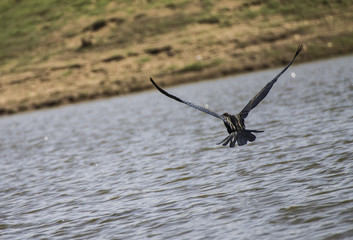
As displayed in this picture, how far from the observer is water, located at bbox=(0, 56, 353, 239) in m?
9.06

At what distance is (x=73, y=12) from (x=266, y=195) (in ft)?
190

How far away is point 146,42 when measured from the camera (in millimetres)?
57156

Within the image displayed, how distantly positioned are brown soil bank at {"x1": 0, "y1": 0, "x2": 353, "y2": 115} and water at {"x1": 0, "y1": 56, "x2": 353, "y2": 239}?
26495 mm

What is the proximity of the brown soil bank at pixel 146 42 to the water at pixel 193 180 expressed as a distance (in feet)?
86.9

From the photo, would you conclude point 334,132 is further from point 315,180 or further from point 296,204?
point 296,204

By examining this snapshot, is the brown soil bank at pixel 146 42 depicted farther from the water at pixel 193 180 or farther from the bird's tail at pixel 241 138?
the bird's tail at pixel 241 138

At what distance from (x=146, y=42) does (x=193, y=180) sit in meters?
45.5

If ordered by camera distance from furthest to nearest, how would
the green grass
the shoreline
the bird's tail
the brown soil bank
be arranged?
the green grass < the brown soil bank < the shoreline < the bird's tail

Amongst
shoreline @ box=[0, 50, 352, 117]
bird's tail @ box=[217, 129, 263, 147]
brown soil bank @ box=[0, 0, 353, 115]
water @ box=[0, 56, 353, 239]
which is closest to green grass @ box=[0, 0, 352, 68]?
brown soil bank @ box=[0, 0, 353, 115]

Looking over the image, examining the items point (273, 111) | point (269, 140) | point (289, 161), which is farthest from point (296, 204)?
point (273, 111)

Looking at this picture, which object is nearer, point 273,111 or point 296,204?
point 296,204

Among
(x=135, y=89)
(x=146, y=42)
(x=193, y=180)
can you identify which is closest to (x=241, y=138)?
(x=193, y=180)

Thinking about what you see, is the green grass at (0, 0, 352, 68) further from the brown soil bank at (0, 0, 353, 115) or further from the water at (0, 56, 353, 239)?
the water at (0, 56, 353, 239)

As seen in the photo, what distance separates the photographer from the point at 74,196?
13.0 metres
